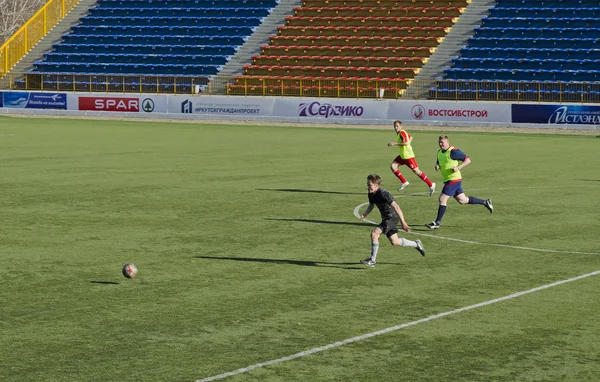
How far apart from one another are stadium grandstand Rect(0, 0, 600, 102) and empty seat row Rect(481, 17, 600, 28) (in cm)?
6

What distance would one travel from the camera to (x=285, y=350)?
34.6 ft

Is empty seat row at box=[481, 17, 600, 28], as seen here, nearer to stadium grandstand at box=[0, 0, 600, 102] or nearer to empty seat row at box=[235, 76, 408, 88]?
stadium grandstand at box=[0, 0, 600, 102]

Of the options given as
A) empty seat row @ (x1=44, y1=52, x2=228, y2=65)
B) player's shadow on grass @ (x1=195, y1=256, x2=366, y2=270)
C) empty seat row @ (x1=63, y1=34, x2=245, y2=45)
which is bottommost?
player's shadow on grass @ (x1=195, y1=256, x2=366, y2=270)

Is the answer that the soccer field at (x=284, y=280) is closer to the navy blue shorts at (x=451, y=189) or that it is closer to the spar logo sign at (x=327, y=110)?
the navy blue shorts at (x=451, y=189)

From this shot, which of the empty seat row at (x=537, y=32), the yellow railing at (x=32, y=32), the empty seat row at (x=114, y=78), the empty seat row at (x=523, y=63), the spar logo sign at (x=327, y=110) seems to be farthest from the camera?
the yellow railing at (x=32, y=32)

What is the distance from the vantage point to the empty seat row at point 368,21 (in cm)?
6153

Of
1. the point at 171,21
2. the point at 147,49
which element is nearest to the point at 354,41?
the point at 171,21

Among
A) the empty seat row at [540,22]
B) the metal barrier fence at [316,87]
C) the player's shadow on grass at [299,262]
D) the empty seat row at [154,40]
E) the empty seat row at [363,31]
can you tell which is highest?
the empty seat row at [540,22]

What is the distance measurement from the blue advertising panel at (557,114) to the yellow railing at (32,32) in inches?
1312

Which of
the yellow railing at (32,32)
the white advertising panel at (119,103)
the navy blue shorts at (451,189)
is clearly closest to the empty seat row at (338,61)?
the white advertising panel at (119,103)

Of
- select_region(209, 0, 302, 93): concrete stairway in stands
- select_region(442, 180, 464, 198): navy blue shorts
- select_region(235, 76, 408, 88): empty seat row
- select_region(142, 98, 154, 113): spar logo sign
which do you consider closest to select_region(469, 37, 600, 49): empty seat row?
select_region(235, 76, 408, 88): empty seat row

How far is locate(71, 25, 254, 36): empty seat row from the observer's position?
6614 cm

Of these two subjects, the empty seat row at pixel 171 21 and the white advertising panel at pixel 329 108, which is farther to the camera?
the empty seat row at pixel 171 21

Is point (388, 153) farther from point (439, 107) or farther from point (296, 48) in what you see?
point (296, 48)
